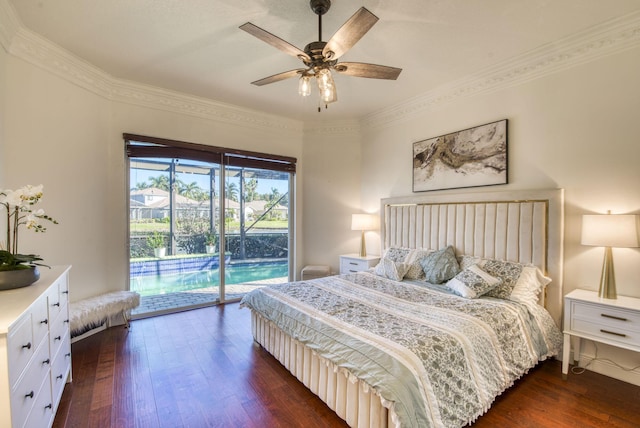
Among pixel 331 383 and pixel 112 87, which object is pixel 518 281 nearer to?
pixel 331 383

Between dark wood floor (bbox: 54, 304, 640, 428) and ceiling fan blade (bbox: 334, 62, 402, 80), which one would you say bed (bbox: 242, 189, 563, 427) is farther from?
ceiling fan blade (bbox: 334, 62, 402, 80)

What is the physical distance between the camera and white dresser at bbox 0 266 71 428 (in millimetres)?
1198

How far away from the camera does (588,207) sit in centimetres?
255

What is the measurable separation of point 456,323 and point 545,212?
1.55 meters

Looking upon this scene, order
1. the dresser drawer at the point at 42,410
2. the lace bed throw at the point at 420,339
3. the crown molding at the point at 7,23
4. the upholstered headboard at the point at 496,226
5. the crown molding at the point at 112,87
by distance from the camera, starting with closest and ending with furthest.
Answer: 1. the dresser drawer at the point at 42,410
2. the lace bed throw at the point at 420,339
3. the crown molding at the point at 7,23
4. the crown molding at the point at 112,87
5. the upholstered headboard at the point at 496,226

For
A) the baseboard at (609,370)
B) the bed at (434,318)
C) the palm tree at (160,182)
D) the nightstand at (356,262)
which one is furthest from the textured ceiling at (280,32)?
the baseboard at (609,370)

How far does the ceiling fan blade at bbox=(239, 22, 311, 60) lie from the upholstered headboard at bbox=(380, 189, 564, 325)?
7.74 feet

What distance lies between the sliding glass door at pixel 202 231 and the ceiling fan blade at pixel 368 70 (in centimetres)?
270

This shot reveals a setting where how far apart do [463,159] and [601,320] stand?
1924 millimetres

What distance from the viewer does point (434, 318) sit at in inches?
81.7

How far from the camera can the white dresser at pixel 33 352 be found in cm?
120

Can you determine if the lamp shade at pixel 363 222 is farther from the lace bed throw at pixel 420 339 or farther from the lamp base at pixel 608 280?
the lamp base at pixel 608 280

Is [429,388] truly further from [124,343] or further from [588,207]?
[124,343]

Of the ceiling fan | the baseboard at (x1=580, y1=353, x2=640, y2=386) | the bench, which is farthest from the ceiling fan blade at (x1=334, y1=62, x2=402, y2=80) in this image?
the bench
